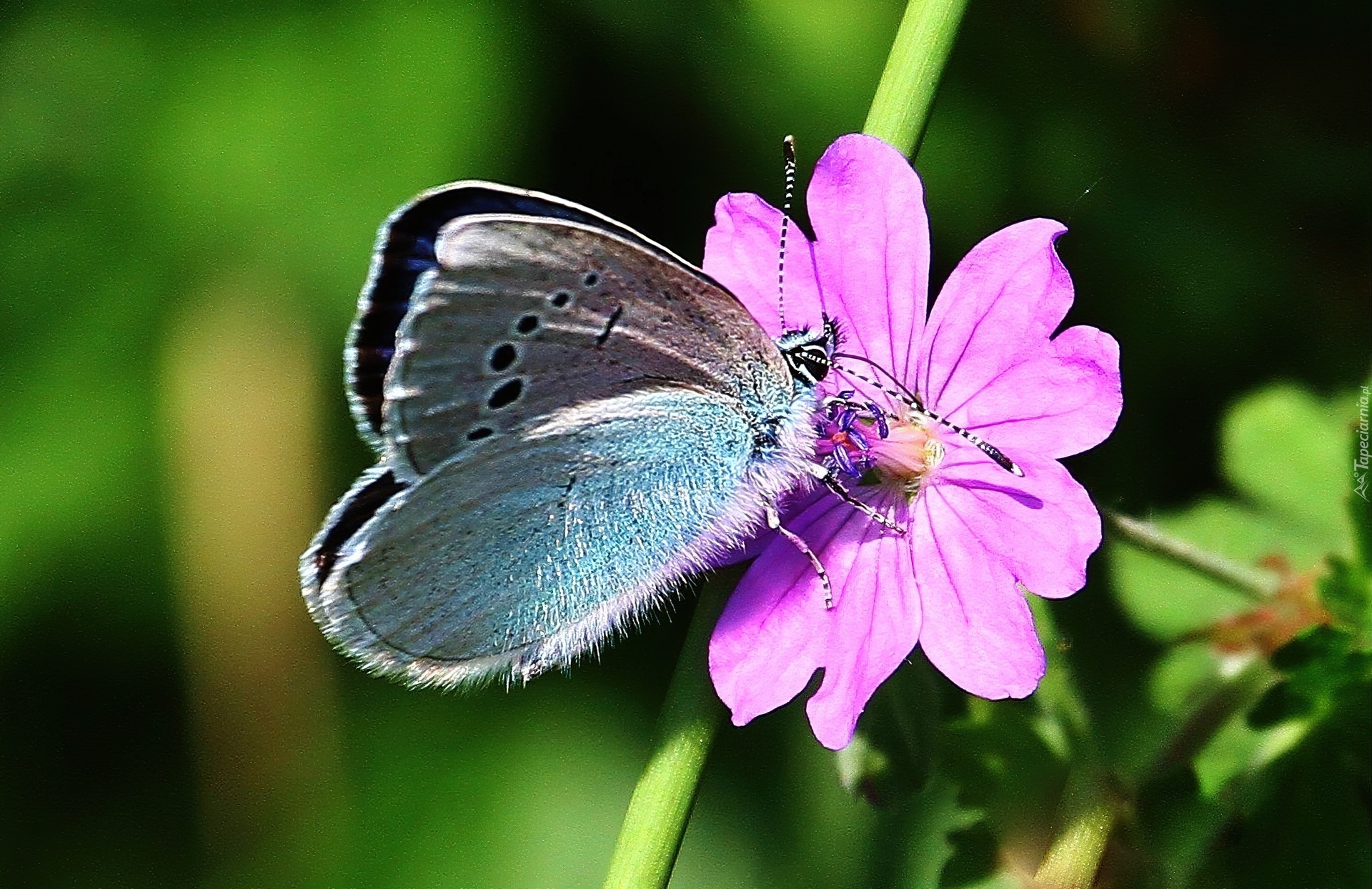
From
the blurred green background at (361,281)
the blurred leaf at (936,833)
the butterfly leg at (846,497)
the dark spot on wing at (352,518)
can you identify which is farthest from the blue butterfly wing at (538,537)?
the blurred green background at (361,281)

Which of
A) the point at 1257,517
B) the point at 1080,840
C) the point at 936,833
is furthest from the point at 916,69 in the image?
the point at 1257,517

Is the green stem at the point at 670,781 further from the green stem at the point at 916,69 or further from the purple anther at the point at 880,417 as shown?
the green stem at the point at 916,69

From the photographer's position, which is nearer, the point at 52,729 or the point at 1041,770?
the point at 1041,770

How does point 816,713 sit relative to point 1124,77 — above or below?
below

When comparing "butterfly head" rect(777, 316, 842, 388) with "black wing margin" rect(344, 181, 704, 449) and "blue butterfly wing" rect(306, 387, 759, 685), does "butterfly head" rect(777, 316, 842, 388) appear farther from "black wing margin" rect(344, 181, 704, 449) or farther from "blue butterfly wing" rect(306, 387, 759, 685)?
"black wing margin" rect(344, 181, 704, 449)

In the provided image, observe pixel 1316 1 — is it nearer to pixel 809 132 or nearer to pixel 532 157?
pixel 809 132

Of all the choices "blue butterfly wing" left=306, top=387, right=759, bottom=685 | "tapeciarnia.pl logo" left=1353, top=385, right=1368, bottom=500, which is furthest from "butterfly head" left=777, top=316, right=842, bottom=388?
"tapeciarnia.pl logo" left=1353, top=385, right=1368, bottom=500

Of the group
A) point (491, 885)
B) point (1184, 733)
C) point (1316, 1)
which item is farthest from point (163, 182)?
point (1316, 1)
